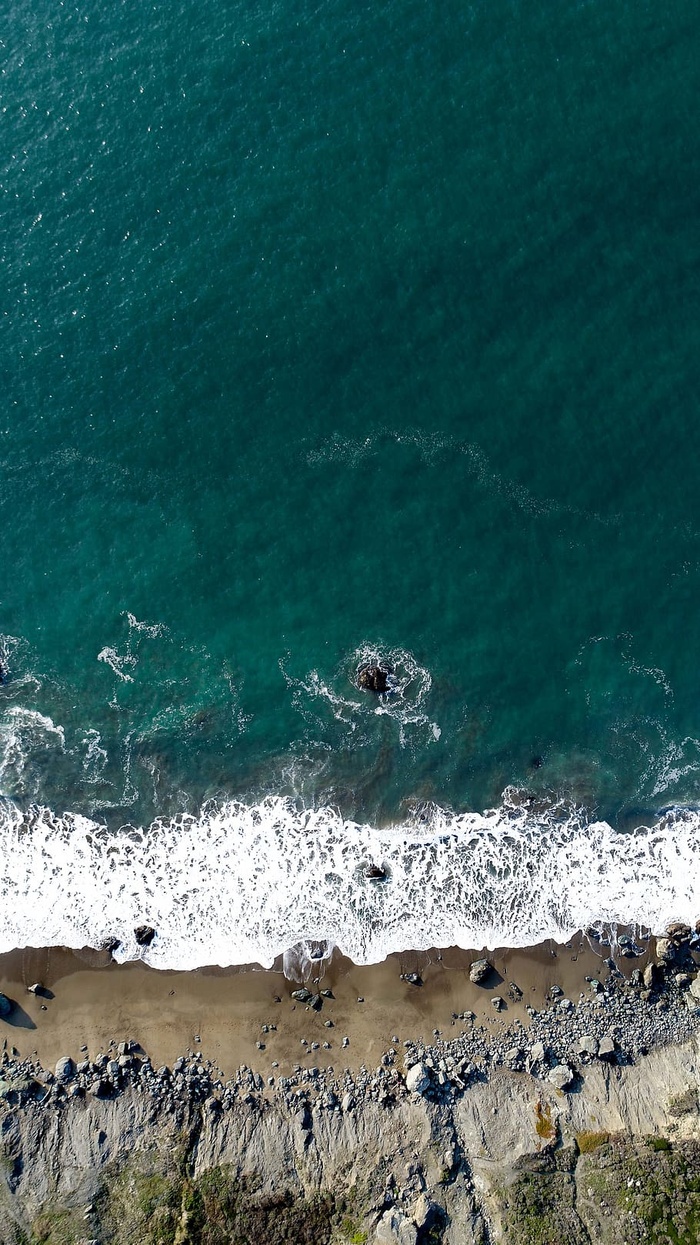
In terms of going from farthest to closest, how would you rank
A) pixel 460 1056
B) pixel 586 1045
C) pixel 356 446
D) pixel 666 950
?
pixel 356 446 < pixel 666 950 < pixel 586 1045 < pixel 460 1056

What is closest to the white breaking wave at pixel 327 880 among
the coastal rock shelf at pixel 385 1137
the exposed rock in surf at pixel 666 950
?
the exposed rock in surf at pixel 666 950

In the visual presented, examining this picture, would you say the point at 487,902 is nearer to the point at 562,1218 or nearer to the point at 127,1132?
the point at 562,1218

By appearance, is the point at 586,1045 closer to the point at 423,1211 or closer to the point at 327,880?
the point at 423,1211

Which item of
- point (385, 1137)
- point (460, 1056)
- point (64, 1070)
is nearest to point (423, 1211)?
point (385, 1137)

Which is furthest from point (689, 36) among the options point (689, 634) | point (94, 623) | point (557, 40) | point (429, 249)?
point (94, 623)

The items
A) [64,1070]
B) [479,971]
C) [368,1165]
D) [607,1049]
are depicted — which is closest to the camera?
[368,1165]

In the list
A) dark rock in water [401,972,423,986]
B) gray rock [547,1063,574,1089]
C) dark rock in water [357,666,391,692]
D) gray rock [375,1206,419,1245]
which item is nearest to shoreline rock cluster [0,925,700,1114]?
gray rock [547,1063,574,1089]

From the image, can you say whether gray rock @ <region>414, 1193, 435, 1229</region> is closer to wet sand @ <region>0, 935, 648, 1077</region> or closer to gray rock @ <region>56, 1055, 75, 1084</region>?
wet sand @ <region>0, 935, 648, 1077</region>
